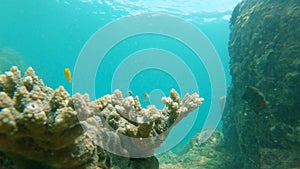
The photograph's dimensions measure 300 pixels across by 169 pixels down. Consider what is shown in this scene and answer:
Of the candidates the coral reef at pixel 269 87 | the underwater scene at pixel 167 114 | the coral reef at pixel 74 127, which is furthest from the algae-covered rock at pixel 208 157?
the coral reef at pixel 74 127

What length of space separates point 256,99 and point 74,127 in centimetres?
623

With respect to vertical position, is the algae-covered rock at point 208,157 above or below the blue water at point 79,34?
below

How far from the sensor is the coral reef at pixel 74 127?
7.65ft

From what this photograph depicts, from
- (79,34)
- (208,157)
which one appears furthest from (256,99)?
(79,34)

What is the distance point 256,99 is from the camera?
7055mm

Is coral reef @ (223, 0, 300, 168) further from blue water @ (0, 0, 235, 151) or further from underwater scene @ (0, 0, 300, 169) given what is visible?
blue water @ (0, 0, 235, 151)

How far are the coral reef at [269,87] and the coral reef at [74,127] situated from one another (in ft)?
13.9

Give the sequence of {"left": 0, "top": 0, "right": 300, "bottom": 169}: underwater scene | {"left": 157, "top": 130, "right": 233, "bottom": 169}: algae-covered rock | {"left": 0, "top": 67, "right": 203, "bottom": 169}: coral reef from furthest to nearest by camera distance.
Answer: {"left": 157, "top": 130, "right": 233, "bottom": 169}: algae-covered rock < {"left": 0, "top": 0, "right": 300, "bottom": 169}: underwater scene < {"left": 0, "top": 67, "right": 203, "bottom": 169}: coral reef

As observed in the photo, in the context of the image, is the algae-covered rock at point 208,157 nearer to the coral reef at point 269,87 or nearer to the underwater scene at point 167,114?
the underwater scene at point 167,114

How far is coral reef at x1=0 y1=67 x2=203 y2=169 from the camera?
233 cm

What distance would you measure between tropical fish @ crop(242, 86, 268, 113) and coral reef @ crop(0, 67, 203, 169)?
410 centimetres

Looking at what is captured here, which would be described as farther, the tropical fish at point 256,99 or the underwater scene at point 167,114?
the tropical fish at point 256,99

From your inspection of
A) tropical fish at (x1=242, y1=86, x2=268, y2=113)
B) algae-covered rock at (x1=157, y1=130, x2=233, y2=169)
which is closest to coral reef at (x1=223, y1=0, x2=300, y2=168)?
tropical fish at (x1=242, y1=86, x2=268, y2=113)

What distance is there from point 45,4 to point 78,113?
41.4 metres
